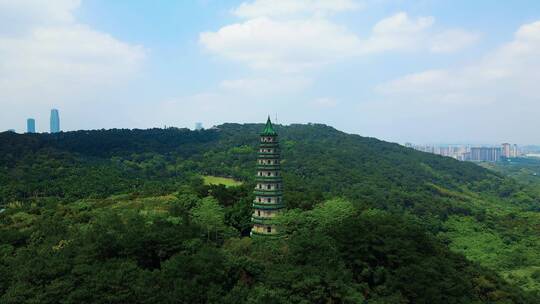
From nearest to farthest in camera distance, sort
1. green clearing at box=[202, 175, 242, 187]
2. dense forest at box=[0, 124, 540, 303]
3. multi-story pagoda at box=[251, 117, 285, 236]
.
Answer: dense forest at box=[0, 124, 540, 303]
multi-story pagoda at box=[251, 117, 285, 236]
green clearing at box=[202, 175, 242, 187]

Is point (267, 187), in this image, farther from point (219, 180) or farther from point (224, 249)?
point (219, 180)

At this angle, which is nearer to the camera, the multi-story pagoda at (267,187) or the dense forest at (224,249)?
the dense forest at (224,249)

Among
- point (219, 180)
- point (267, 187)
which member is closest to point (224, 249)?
point (267, 187)

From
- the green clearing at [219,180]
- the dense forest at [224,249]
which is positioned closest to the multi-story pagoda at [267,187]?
the dense forest at [224,249]

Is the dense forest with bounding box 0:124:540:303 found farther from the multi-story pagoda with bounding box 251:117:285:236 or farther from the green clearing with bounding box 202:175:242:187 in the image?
the green clearing with bounding box 202:175:242:187

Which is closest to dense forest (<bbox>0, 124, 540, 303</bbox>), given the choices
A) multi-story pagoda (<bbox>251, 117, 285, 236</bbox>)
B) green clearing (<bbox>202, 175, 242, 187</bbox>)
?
multi-story pagoda (<bbox>251, 117, 285, 236</bbox>)

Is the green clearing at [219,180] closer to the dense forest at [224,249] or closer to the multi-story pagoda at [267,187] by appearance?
the dense forest at [224,249]

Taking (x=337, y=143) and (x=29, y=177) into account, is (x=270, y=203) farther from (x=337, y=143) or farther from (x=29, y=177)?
(x=337, y=143)

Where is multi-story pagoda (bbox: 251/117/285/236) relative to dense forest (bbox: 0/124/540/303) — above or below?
above
